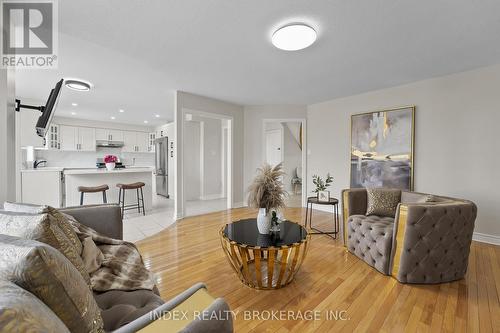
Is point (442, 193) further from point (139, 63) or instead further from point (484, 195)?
point (139, 63)

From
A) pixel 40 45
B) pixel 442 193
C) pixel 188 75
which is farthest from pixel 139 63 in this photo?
pixel 442 193

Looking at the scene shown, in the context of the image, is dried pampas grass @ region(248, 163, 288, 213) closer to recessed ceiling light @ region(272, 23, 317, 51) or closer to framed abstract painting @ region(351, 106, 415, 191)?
recessed ceiling light @ region(272, 23, 317, 51)

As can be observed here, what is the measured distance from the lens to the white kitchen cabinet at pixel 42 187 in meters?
3.44

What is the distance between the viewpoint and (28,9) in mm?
1810

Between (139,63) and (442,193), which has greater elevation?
(139,63)

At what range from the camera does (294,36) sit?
6.77 ft

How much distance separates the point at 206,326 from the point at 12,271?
54cm

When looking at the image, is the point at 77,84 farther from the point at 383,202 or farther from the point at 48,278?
the point at 383,202

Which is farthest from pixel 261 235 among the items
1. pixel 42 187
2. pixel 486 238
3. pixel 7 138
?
pixel 42 187

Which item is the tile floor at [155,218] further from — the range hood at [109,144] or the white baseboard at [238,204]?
the range hood at [109,144]

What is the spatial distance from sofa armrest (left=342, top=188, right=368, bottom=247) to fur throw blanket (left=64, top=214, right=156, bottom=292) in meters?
2.38

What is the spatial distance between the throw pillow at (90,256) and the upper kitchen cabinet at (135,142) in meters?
6.97

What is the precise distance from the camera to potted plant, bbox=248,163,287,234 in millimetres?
1931

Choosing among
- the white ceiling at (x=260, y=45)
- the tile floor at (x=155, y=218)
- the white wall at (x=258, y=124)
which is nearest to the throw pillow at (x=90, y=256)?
the tile floor at (x=155, y=218)
